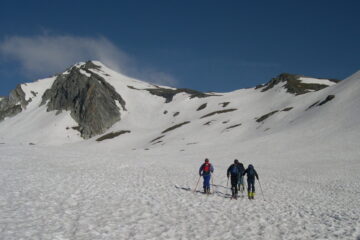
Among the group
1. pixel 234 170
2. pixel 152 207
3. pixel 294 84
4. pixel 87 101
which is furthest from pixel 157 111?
pixel 152 207

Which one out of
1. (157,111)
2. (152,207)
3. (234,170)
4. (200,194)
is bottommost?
(152,207)

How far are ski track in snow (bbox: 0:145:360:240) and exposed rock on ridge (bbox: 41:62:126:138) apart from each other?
299 feet

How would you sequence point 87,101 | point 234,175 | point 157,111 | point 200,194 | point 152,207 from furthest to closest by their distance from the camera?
point 157,111 → point 87,101 → point 234,175 → point 200,194 → point 152,207

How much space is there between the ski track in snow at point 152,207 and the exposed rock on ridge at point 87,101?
9117cm

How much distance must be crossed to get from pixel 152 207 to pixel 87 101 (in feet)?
375

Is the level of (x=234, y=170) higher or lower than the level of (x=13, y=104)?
lower

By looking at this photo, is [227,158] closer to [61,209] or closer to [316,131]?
[316,131]

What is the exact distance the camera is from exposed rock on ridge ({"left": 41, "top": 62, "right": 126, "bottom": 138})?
11569 centimetres

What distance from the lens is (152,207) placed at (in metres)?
14.2

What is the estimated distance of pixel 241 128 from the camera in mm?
67625

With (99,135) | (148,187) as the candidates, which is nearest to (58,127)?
(99,135)

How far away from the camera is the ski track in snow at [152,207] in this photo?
1049cm

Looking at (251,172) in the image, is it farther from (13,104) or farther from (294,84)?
(13,104)

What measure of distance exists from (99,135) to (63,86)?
39.4m
